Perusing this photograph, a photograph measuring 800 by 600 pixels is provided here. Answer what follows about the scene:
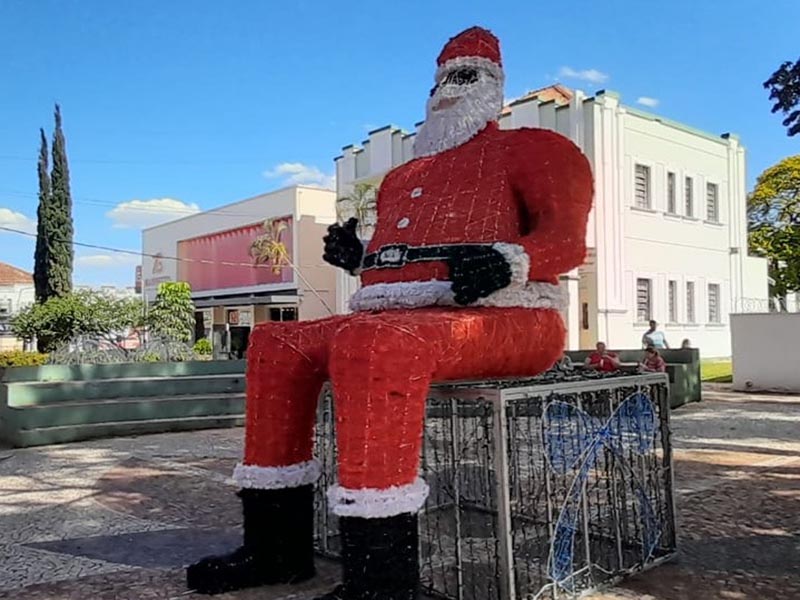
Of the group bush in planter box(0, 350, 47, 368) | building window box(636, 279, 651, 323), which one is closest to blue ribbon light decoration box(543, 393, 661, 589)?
bush in planter box(0, 350, 47, 368)

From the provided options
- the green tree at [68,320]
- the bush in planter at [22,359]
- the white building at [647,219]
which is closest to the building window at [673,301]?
the white building at [647,219]

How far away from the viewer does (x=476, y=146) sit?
315 centimetres

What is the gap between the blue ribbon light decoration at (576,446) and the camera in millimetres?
2977

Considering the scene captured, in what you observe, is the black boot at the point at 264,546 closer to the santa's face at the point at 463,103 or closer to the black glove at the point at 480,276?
the black glove at the point at 480,276

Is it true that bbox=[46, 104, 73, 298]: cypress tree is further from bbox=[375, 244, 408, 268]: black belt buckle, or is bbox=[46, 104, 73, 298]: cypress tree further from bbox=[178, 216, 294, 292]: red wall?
bbox=[375, 244, 408, 268]: black belt buckle

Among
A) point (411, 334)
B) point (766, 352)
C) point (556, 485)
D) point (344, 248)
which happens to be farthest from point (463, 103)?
point (766, 352)

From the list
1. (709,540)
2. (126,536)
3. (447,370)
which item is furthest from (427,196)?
(126,536)

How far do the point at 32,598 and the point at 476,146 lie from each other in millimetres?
2640

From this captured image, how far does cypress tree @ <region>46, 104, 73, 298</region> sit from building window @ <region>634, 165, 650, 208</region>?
49.1 ft

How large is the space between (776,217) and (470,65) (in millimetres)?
23275

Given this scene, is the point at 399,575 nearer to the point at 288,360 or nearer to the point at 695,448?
the point at 288,360

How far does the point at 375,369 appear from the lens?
2385 mm

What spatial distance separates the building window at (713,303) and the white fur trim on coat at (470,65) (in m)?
17.1

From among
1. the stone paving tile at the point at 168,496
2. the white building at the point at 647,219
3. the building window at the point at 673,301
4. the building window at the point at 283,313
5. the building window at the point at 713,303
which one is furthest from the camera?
the building window at the point at 283,313
